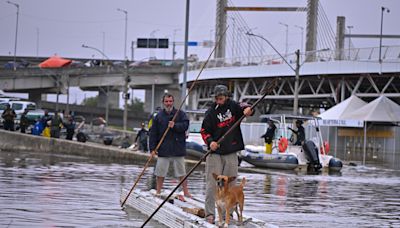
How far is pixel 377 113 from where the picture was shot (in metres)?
55.1

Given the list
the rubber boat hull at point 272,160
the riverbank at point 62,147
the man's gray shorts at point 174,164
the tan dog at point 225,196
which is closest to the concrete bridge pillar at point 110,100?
the riverbank at point 62,147

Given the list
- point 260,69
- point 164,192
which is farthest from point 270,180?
point 260,69

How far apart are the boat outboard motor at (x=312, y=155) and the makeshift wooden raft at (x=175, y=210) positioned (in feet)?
50.9

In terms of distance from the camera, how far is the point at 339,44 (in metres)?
105

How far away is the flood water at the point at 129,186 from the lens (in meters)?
13.7

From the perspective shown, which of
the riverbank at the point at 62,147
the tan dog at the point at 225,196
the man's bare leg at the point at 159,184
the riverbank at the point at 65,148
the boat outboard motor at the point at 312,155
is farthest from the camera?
the riverbank at the point at 62,147

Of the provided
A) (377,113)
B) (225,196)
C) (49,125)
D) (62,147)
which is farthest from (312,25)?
(225,196)

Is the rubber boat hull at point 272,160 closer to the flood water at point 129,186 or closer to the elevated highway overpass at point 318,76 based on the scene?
the flood water at point 129,186

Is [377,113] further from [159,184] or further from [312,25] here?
[159,184]

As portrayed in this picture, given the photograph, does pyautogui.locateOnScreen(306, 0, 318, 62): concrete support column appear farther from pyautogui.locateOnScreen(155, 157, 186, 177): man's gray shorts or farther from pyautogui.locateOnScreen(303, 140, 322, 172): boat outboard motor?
pyautogui.locateOnScreen(155, 157, 186, 177): man's gray shorts

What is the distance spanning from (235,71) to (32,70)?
20.2 metres

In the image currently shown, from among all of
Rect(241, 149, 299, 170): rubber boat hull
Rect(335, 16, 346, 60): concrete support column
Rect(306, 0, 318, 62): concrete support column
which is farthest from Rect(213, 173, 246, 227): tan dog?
Rect(335, 16, 346, 60): concrete support column

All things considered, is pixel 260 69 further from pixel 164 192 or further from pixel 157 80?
pixel 164 192

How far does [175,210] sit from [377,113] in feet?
143
